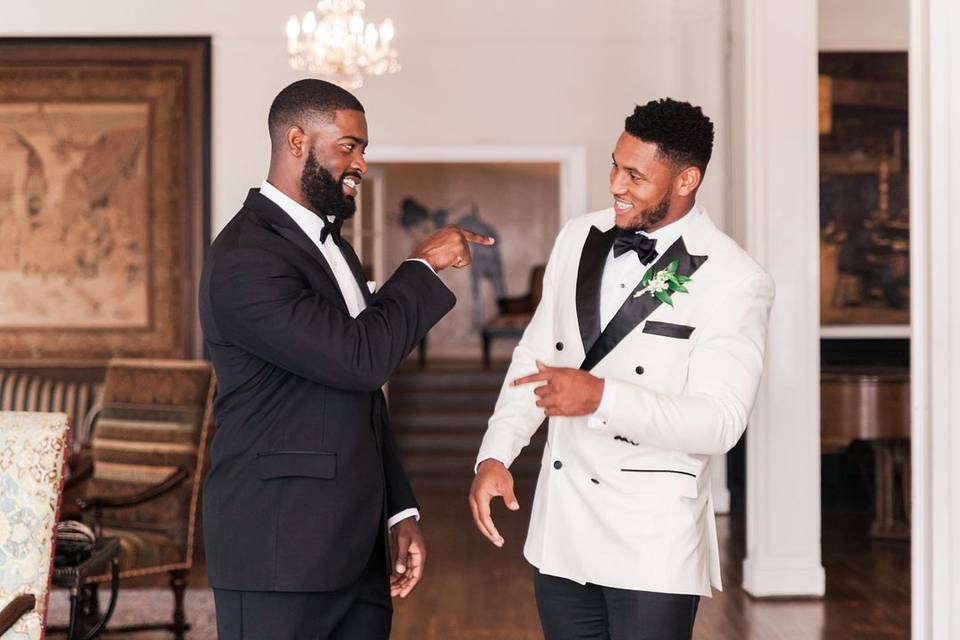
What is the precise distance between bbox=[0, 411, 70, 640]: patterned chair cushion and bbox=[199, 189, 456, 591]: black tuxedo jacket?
0.93 meters

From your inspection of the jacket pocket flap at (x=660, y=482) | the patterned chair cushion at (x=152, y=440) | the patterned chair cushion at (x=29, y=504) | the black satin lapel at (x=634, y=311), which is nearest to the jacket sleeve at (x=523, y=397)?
the black satin lapel at (x=634, y=311)

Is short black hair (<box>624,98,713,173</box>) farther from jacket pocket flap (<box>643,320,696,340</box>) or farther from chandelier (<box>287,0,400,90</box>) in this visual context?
chandelier (<box>287,0,400,90</box>)

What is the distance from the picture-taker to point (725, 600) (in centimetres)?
571

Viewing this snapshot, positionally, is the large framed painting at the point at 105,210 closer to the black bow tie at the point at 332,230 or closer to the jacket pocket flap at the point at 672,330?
the black bow tie at the point at 332,230

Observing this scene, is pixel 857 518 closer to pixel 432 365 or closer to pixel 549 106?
pixel 549 106

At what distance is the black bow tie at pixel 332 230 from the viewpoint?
2.38 m

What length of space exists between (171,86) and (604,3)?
3.24m

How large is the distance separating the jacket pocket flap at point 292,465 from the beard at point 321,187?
0.52m

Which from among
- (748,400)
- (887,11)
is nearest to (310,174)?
(748,400)

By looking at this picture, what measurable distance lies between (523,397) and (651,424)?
0.45 m

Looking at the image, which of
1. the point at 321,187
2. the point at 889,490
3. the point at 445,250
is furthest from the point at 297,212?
the point at 889,490

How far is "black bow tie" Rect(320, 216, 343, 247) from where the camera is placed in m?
2.38

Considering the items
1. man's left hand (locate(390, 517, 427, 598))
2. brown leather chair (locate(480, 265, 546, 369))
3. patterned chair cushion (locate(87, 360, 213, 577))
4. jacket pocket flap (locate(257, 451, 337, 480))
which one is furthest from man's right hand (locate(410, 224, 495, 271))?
brown leather chair (locate(480, 265, 546, 369))

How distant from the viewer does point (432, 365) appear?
1403cm
